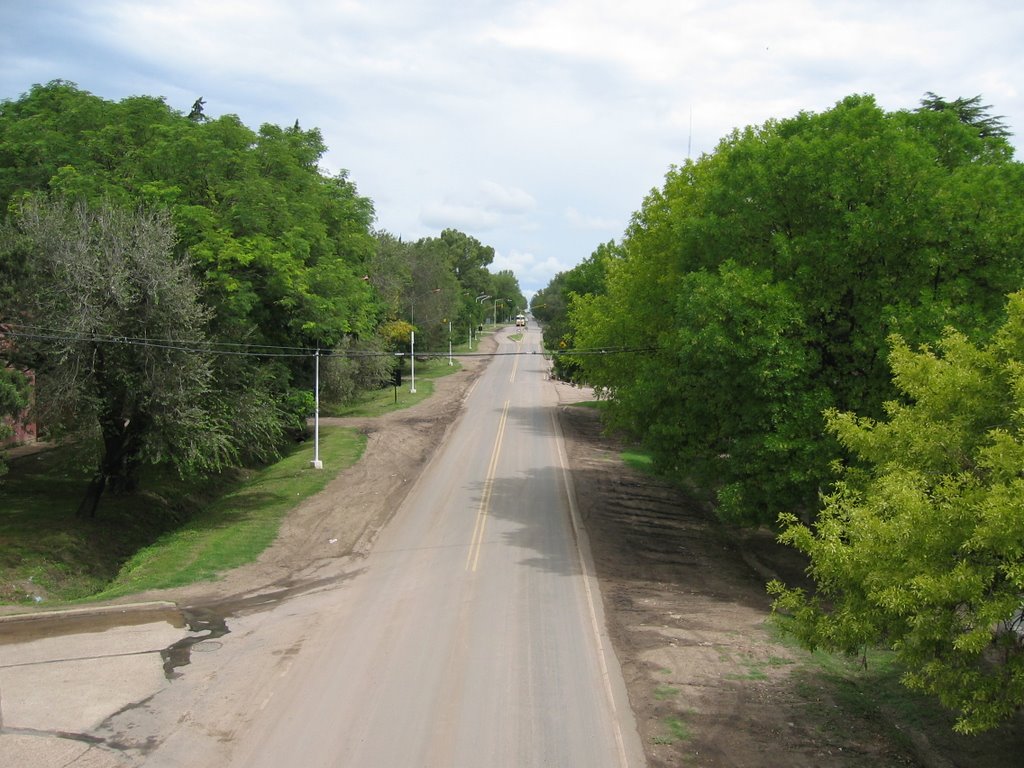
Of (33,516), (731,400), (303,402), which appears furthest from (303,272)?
(731,400)

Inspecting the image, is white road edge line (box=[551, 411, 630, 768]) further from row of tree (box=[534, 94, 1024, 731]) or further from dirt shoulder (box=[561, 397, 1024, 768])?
row of tree (box=[534, 94, 1024, 731])

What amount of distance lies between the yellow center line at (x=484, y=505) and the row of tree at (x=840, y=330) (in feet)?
19.0

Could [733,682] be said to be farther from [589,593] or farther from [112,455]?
[112,455]

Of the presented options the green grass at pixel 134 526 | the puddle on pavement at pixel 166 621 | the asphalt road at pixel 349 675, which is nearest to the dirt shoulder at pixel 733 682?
the asphalt road at pixel 349 675

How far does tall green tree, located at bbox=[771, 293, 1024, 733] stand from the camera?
819 centimetres

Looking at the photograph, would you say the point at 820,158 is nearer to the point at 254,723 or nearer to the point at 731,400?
the point at 731,400

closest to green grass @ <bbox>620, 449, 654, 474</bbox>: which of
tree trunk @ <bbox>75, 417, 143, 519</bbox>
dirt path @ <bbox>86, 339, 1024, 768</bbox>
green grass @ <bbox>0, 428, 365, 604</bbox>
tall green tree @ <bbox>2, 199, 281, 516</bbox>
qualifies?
dirt path @ <bbox>86, 339, 1024, 768</bbox>

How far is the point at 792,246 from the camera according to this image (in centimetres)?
2025

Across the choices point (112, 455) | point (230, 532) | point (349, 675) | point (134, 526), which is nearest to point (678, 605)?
point (349, 675)

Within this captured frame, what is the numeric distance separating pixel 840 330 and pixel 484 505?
1322cm

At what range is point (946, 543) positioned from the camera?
870 centimetres

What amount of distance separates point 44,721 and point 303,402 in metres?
21.3

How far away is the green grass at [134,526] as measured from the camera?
19934mm

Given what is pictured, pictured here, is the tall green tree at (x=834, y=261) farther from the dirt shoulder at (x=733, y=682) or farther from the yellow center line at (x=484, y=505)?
the yellow center line at (x=484, y=505)
